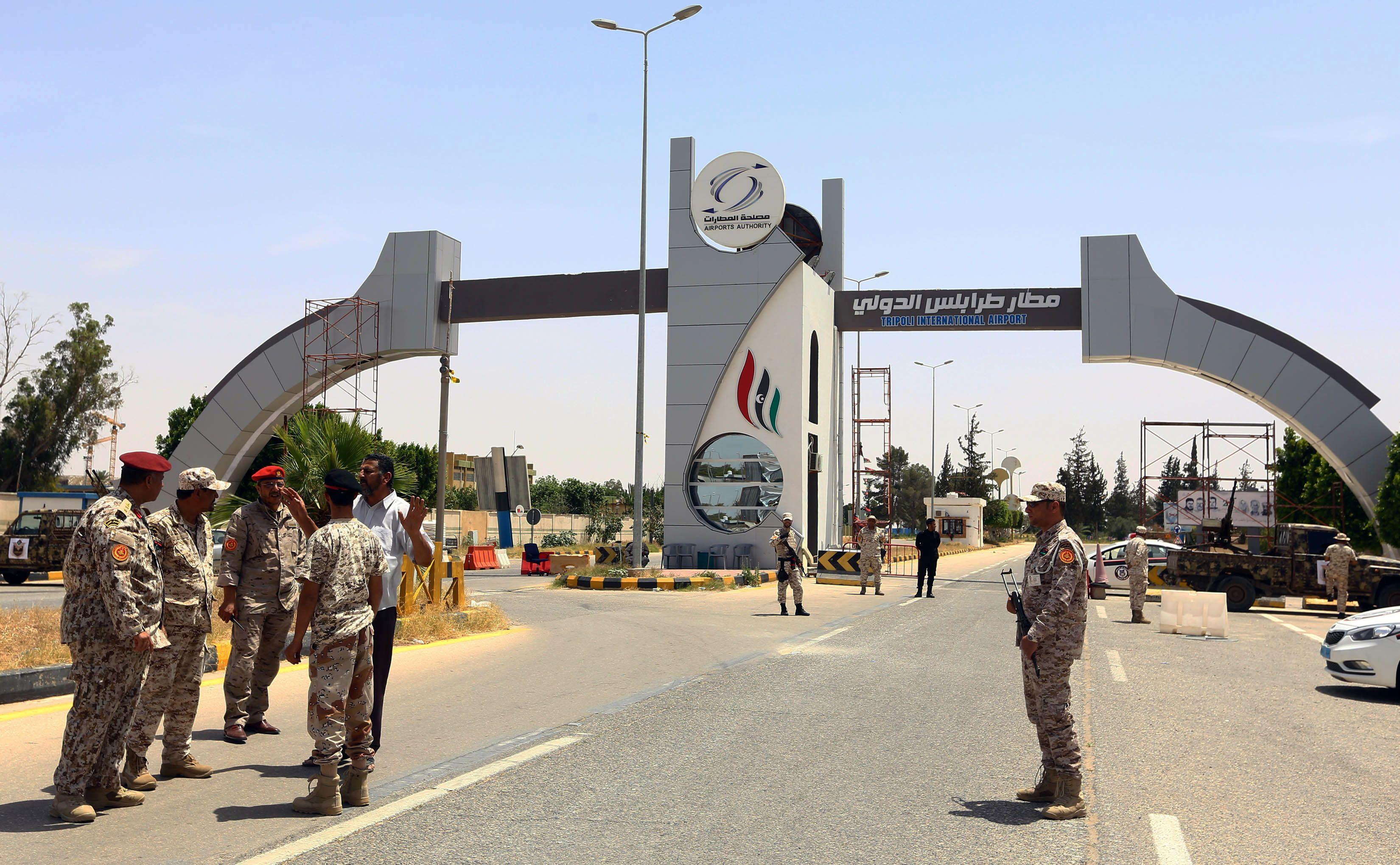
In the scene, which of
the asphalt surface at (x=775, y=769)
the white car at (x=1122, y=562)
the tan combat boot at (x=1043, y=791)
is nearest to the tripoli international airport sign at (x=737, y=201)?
the white car at (x=1122, y=562)

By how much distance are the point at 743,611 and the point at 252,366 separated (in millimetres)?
24953

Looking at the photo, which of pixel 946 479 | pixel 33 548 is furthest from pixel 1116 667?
pixel 946 479

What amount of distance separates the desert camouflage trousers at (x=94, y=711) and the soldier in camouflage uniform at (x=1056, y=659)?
494 cm

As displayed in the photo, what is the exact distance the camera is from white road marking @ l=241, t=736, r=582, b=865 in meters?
4.95

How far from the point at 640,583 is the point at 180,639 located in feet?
67.2

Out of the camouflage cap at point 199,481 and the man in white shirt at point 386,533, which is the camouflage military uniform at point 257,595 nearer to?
the camouflage cap at point 199,481

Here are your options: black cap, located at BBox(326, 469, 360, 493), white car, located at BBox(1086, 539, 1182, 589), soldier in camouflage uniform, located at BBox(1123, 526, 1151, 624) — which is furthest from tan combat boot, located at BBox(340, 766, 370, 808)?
white car, located at BBox(1086, 539, 1182, 589)

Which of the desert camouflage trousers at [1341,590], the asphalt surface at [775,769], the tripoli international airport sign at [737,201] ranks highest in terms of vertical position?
the tripoli international airport sign at [737,201]

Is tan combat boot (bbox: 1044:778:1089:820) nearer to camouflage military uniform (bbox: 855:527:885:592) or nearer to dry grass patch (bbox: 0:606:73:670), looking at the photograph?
dry grass patch (bbox: 0:606:73:670)

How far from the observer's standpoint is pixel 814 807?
5973 millimetres

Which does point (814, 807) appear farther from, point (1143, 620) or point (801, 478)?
point (801, 478)

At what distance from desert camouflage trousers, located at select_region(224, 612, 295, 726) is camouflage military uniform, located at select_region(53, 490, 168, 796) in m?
1.92

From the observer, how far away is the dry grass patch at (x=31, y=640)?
10.5 meters

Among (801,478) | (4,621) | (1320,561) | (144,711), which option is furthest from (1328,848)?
(801,478)
